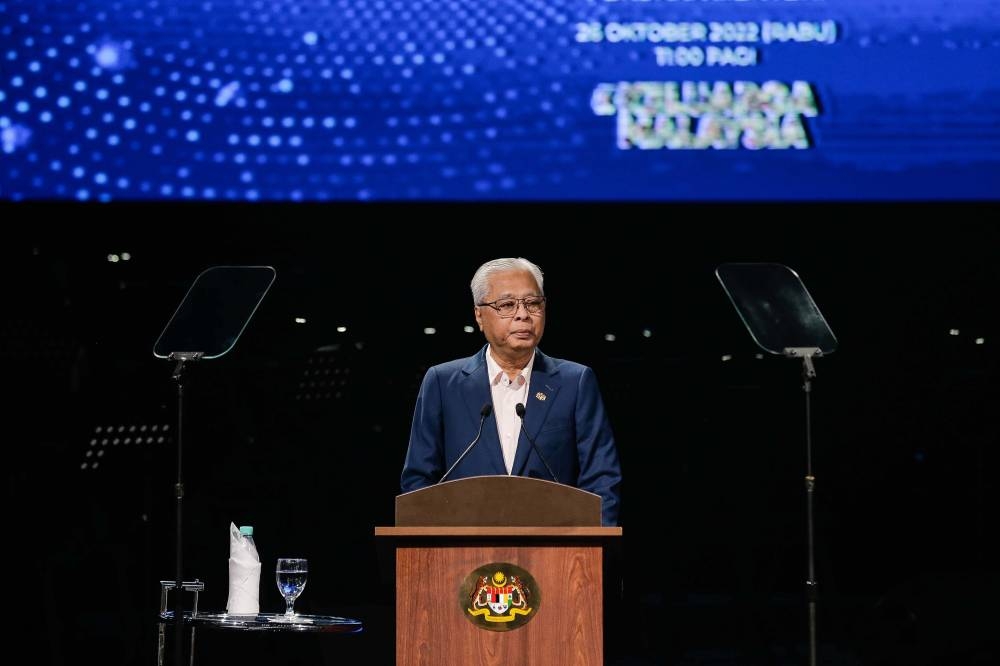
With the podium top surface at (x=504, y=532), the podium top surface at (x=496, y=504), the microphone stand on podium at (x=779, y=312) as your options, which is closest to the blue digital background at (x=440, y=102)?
the microphone stand on podium at (x=779, y=312)

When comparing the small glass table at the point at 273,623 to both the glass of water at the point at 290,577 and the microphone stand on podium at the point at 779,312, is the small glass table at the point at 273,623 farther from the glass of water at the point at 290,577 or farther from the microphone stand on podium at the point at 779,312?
the microphone stand on podium at the point at 779,312

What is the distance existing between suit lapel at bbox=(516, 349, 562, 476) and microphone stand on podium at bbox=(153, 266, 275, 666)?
3.12 ft

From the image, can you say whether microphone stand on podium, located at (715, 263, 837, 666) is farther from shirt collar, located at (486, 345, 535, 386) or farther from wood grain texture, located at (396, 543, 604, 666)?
wood grain texture, located at (396, 543, 604, 666)

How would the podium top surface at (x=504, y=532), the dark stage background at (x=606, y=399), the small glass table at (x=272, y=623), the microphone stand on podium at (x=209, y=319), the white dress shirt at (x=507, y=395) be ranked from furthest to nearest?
the dark stage background at (x=606, y=399) → the microphone stand on podium at (x=209, y=319) → the white dress shirt at (x=507, y=395) → the small glass table at (x=272, y=623) → the podium top surface at (x=504, y=532)

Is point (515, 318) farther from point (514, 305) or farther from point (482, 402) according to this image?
point (482, 402)

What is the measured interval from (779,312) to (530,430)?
1047 millimetres

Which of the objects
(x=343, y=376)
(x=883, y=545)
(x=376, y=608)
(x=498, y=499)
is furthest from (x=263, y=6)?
(x=883, y=545)

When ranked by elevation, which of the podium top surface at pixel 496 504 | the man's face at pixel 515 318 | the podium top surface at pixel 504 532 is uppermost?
the man's face at pixel 515 318

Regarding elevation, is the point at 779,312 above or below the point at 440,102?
below

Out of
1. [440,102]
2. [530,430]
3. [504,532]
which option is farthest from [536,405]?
[440,102]

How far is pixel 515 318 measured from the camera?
3535mm

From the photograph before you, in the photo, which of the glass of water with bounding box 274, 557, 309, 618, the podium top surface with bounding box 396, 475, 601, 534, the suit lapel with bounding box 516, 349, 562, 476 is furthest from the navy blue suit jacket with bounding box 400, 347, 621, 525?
the podium top surface with bounding box 396, 475, 601, 534

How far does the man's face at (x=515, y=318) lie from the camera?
3.54 meters

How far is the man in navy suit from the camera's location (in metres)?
3.52
